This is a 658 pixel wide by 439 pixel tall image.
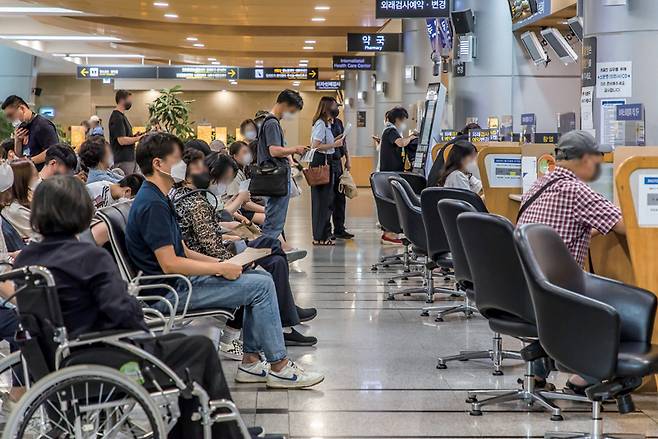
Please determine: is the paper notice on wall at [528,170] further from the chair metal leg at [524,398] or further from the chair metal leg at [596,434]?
the chair metal leg at [596,434]

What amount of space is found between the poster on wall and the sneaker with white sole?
8.95 ft

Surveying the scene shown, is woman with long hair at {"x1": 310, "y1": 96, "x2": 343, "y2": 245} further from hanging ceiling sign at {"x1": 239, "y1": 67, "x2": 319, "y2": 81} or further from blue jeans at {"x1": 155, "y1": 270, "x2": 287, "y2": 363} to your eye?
hanging ceiling sign at {"x1": 239, "y1": 67, "x2": 319, "y2": 81}

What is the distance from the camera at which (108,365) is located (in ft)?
10.4

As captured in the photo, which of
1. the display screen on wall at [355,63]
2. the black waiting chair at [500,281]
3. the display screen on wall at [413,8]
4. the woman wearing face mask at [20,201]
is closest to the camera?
the black waiting chair at [500,281]

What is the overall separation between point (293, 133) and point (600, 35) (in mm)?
36413

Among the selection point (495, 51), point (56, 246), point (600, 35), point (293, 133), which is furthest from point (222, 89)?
point (56, 246)

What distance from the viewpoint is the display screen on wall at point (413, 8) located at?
10.8 meters

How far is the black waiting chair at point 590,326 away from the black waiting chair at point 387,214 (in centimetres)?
480

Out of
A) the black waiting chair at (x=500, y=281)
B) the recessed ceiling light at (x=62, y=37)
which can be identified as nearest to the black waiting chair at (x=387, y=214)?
the black waiting chair at (x=500, y=281)

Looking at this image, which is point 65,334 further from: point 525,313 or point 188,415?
point 525,313

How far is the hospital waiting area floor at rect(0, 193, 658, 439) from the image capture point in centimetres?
441

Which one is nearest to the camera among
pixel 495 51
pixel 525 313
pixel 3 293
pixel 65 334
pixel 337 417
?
pixel 65 334

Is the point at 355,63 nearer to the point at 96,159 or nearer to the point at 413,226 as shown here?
the point at 413,226

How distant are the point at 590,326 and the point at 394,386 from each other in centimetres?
178
